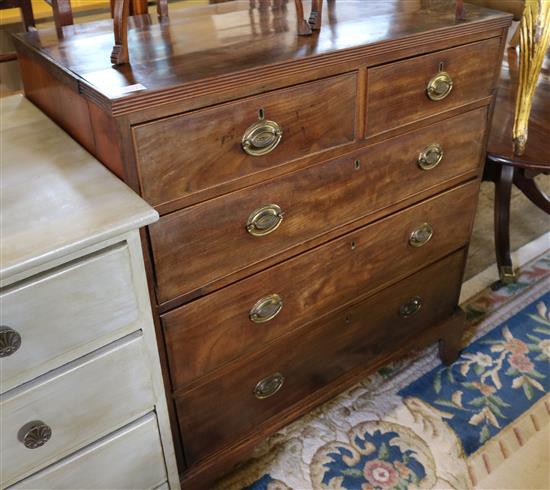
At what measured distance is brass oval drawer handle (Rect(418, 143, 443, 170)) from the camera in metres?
1.20

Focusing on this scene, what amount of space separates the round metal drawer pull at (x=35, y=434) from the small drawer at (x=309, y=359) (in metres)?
0.27

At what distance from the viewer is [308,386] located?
132 cm

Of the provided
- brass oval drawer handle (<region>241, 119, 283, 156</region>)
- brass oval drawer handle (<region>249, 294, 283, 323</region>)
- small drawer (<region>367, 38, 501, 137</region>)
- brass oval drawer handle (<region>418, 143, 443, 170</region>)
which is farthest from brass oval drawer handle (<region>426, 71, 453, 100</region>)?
brass oval drawer handle (<region>249, 294, 283, 323</region>)

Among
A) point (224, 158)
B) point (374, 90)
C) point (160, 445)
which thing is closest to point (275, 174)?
point (224, 158)

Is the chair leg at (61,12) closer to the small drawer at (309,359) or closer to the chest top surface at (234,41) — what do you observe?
the chest top surface at (234,41)

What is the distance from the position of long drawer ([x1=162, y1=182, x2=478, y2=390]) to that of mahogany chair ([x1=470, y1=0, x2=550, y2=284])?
0.28 metres

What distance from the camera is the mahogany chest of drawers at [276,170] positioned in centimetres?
86

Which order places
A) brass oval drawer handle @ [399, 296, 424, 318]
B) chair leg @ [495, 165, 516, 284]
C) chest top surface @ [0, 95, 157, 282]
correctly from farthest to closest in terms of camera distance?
chair leg @ [495, 165, 516, 284], brass oval drawer handle @ [399, 296, 424, 318], chest top surface @ [0, 95, 157, 282]

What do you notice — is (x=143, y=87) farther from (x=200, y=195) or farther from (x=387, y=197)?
(x=387, y=197)

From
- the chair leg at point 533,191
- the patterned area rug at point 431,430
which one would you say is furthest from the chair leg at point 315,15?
the chair leg at point 533,191

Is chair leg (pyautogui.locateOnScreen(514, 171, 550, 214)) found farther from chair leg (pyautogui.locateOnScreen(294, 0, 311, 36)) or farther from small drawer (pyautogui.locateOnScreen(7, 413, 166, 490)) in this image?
small drawer (pyautogui.locateOnScreen(7, 413, 166, 490))

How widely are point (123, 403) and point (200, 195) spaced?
1.12 feet

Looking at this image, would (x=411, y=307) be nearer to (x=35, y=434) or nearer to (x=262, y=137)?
(x=262, y=137)

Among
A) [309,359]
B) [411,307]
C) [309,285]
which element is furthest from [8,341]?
[411,307]
